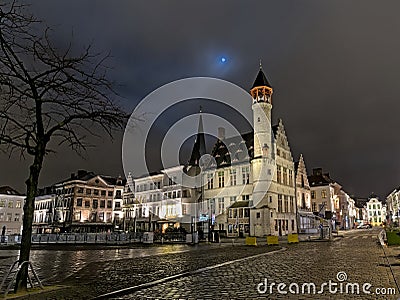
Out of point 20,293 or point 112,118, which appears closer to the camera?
point 20,293

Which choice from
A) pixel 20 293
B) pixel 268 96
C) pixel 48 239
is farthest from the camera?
pixel 268 96

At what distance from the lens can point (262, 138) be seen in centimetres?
5719

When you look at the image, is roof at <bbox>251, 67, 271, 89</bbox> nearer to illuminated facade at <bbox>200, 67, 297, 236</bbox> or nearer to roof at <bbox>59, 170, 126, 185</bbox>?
illuminated facade at <bbox>200, 67, 297, 236</bbox>

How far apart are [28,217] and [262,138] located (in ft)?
162

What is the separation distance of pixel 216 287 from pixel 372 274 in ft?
19.6

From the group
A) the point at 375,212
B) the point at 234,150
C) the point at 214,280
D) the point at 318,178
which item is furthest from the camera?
the point at 375,212

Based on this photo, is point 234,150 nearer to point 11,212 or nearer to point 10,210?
point 10,210

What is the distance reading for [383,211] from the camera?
183750 mm

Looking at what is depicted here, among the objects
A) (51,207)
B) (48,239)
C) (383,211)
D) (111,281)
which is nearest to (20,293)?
(111,281)

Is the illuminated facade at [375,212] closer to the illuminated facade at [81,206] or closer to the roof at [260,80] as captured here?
the illuminated facade at [81,206]

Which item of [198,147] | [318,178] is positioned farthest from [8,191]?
[318,178]

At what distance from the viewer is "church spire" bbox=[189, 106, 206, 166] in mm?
73625

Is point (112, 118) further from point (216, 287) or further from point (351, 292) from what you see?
point (351, 292)

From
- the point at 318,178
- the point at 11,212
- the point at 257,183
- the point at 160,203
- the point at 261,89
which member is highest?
the point at 261,89
